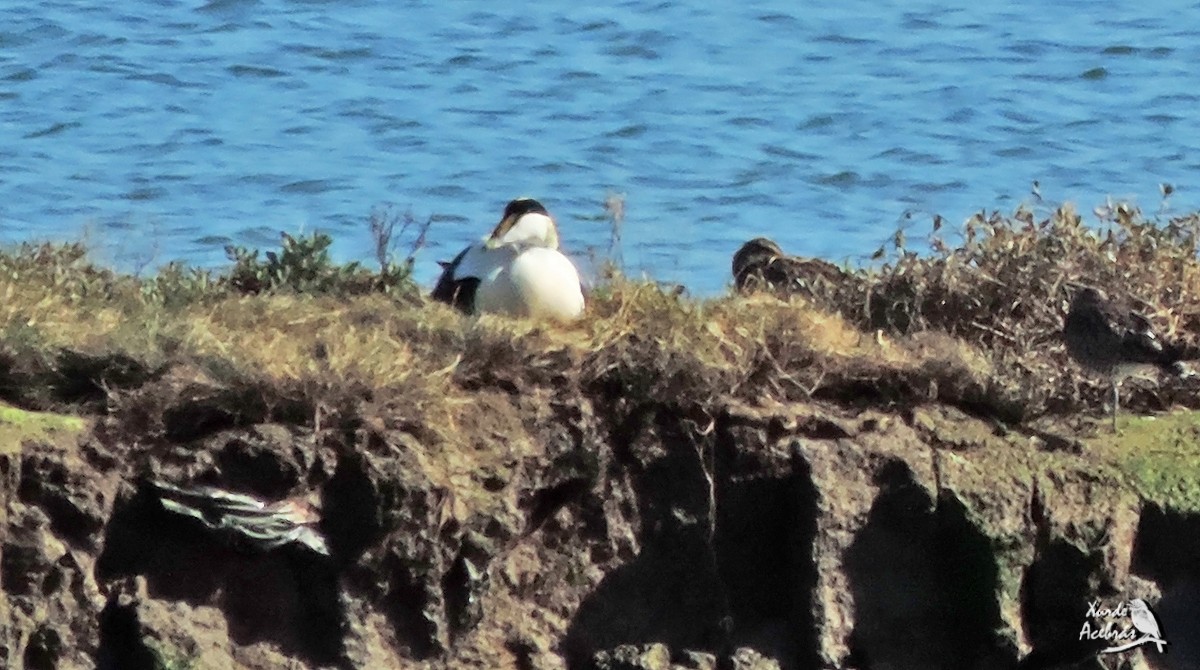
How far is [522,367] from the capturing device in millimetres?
6461

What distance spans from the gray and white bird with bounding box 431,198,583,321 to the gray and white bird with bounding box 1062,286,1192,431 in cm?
151

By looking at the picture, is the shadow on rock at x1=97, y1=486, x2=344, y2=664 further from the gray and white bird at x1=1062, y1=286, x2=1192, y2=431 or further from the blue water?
the blue water

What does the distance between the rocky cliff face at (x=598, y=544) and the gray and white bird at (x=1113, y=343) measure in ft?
0.73

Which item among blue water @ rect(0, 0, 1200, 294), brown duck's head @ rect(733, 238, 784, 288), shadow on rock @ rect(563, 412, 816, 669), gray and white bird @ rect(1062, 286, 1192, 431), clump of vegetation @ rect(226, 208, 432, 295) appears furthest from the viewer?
blue water @ rect(0, 0, 1200, 294)

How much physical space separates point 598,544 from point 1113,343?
64.9 inches

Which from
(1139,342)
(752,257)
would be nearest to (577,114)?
(752,257)

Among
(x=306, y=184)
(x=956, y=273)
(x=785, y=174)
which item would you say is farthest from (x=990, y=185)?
(x=956, y=273)

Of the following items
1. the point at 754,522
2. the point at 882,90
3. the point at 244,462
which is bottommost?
the point at 882,90

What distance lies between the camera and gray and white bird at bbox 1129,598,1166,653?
6629 mm

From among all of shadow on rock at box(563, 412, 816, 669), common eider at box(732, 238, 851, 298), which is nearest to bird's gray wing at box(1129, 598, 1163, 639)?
shadow on rock at box(563, 412, 816, 669)

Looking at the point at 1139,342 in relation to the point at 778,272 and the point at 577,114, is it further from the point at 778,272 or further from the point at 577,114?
the point at 577,114

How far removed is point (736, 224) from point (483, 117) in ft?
9.08

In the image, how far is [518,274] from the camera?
7.34 meters

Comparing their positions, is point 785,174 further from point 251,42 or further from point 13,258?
point 13,258
